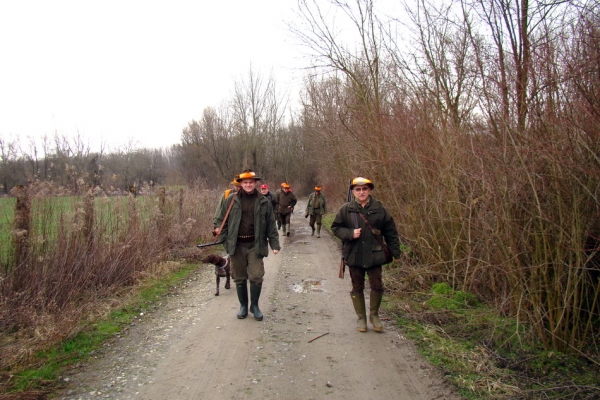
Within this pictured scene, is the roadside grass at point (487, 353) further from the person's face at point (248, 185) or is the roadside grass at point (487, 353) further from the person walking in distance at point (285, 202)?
the person walking in distance at point (285, 202)

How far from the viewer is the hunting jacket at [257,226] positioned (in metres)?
5.73

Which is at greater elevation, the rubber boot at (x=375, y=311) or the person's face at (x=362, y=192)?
the person's face at (x=362, y=192)

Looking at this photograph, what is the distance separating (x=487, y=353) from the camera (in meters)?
4.40

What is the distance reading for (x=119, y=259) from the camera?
773 cm

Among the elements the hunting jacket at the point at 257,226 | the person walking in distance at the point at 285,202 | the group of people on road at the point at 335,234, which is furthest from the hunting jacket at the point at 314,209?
the hunting jacket at the point at 257,226

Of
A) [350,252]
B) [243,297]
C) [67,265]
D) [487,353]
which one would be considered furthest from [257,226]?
[487,353]

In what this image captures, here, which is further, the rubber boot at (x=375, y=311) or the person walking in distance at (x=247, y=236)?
the person walking in distance at (x=247, y=236)

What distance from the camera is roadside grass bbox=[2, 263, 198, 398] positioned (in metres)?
3.81

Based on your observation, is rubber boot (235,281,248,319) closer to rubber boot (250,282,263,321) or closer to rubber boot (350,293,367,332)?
rubber boot (250,282,263,321)

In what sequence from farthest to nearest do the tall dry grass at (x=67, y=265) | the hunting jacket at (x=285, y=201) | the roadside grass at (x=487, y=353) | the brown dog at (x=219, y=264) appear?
the hunting jacket at (x=285, y=201) → the brown dog at (x=219, y=264) → the tall dry grass at (x=67, y=265) → the roadside grass at (x=487, y=353)

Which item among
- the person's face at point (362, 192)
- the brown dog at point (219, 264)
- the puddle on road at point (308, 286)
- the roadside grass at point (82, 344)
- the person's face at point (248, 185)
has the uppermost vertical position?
the person's face at point (248, 185)

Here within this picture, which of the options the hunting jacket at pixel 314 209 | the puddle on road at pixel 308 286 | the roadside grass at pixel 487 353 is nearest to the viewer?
the roadside grass at pixel 487 353

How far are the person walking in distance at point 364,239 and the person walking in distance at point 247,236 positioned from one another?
103cm

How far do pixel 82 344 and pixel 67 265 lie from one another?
1880 mm
